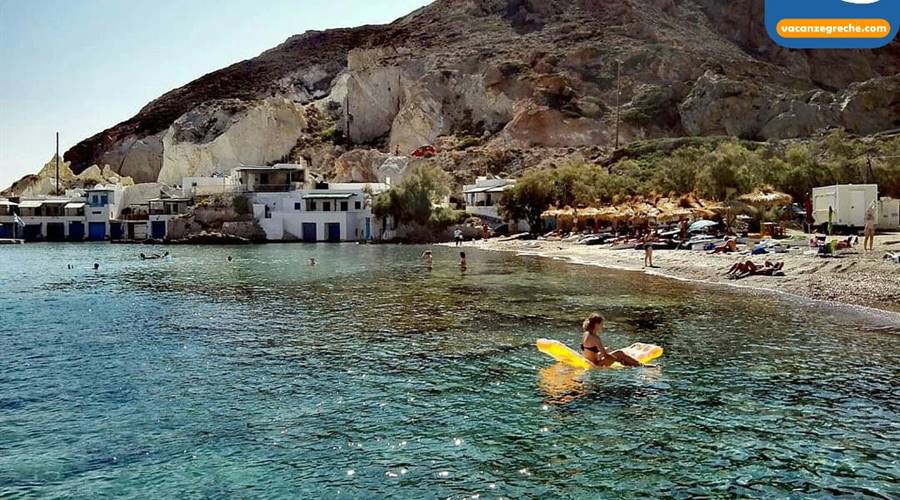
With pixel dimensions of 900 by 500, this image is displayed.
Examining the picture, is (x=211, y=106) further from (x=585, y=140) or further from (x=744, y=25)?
(x=744, y=25)

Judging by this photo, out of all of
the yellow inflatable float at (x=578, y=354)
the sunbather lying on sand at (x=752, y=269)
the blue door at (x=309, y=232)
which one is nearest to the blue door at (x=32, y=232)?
the blue door at (x=309, y=232)

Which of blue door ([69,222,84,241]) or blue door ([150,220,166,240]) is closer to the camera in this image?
blue door ([150,220,166,240])

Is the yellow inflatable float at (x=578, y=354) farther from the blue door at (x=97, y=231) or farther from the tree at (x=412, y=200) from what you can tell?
the blue door at (x=97, y=231)

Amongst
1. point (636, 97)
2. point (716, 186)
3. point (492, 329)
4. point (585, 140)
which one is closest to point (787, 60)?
point (636, 97)

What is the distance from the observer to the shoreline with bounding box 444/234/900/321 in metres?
21.3

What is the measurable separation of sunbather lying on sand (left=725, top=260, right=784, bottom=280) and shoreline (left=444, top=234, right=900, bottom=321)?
0.33 meters

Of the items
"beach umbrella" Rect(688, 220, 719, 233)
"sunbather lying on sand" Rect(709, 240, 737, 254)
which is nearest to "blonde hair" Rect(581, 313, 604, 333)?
"sunbather lying on sand" Rect(709, 240, 737, 254)

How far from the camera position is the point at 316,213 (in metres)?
74.7

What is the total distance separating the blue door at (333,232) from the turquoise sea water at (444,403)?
51.4 meters

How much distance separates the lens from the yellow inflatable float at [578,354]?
13.6m

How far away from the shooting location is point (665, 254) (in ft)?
124

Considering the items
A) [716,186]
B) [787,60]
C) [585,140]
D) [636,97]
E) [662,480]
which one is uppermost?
[787,60]

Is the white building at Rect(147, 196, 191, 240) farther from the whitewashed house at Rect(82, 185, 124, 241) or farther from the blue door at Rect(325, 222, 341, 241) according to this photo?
the blue door at Rect(325, 222, 341, 241)

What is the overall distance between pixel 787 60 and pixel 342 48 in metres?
105
